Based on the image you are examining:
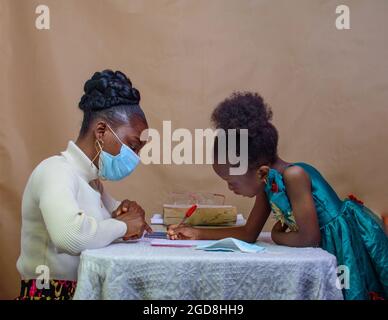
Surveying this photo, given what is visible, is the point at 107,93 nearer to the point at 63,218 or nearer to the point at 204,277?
the point at 63,218

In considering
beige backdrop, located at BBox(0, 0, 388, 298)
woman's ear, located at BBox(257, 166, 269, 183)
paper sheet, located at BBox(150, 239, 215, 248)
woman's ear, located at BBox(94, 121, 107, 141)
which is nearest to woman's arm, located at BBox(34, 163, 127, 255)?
paper sheet, located at BBox(150, 239, 215, 248)

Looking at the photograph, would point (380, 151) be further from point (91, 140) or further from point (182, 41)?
point (91, 140)

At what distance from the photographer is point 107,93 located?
1616 mm

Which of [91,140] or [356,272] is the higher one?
[91,140]

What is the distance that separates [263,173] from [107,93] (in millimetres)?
520

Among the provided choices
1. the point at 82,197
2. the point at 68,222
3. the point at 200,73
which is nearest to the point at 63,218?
the point at 68,222

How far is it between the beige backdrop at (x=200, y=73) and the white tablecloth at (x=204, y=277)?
91 centimetres

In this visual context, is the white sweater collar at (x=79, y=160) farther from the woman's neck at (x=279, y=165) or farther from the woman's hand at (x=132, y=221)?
the woman's neck at (x=279, y=165)

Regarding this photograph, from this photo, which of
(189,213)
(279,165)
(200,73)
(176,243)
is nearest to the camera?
(176,243)

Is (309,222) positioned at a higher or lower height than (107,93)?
lower

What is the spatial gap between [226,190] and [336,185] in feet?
1.39

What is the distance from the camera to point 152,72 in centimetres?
213

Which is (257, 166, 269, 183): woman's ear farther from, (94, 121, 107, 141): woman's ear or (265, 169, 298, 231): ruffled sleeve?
(94, 121, 107, 141): woman's ear
